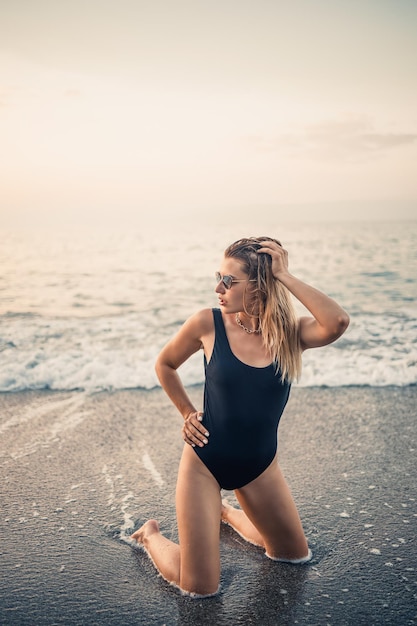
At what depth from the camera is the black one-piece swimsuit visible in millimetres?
3186

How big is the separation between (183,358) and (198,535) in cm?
103

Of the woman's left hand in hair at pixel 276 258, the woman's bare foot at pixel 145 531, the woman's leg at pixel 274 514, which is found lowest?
the woman's bare foot at pixel 145 531

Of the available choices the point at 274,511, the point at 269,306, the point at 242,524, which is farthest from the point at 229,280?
the point at 242,524

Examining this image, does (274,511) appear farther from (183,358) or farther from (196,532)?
(183,358)

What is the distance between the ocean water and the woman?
4.48 m

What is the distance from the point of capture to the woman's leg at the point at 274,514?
330cm

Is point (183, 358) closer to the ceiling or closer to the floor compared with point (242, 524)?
closer to the ceiling

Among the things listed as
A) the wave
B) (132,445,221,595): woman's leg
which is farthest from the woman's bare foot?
the wave

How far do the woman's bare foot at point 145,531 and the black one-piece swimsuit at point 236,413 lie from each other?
70 centimetres

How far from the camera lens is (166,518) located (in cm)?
410

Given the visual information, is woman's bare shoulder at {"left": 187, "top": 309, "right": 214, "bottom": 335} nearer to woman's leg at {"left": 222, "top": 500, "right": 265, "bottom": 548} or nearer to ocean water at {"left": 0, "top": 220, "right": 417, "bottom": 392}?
woman's leg at {"left": 222, "top": 500, "right": 265, "bottom": 548}

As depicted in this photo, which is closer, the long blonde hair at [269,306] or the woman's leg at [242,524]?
the long blonde hair at [269,306]

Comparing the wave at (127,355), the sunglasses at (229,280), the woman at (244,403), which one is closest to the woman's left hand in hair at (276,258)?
the woman at (244,403)

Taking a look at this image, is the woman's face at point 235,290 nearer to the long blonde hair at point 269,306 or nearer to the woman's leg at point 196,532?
the long blonde hair at point 269,306
